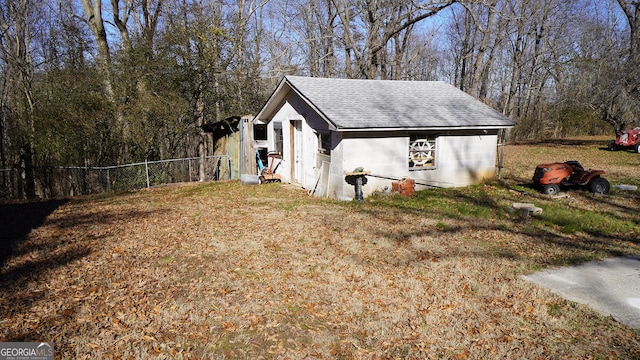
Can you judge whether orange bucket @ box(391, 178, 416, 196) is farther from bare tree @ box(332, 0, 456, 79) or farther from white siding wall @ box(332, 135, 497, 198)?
bare tree @ box(332, 0, 456, 79)

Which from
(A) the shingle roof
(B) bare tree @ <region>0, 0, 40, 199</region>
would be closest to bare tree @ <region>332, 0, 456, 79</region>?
(A) the shingle roof

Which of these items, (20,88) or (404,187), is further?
(20,88)

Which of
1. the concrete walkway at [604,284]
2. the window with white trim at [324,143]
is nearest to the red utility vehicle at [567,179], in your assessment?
the concrete walkway at [604,284]

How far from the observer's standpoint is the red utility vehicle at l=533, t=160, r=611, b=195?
1177cm

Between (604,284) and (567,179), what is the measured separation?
744 cm

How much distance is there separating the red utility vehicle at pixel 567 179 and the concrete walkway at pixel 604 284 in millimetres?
5366

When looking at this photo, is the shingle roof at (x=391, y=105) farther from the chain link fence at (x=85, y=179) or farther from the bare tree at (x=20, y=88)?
the bare tree at (x=20, y=88)

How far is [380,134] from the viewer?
12.0m

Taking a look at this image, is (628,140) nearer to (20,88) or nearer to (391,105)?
(391,105)

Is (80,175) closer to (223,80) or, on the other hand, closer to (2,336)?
(223,80)

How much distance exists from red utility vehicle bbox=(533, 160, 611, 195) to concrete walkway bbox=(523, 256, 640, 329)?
17.6 feet

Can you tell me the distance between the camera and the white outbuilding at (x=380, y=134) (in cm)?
1188

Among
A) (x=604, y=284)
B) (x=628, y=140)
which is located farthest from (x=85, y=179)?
(x=628, y=140)

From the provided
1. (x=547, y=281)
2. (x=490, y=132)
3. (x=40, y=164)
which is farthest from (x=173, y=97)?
(x=547, y=281)
